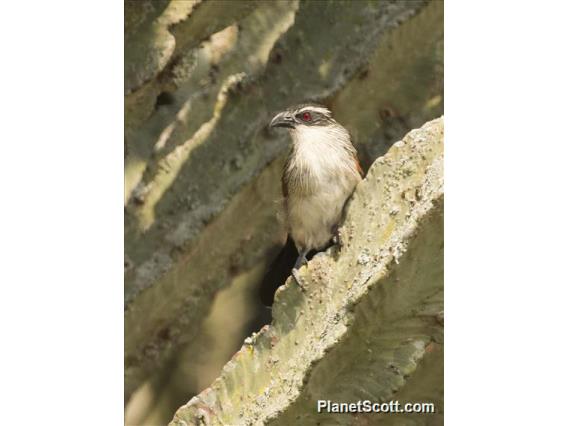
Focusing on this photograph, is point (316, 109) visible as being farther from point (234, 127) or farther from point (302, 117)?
point (234, 127)

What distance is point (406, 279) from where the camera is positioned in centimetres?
325

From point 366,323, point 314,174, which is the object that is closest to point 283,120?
point 314,174

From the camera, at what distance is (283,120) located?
4.57 m

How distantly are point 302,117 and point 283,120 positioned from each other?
0.33 feet

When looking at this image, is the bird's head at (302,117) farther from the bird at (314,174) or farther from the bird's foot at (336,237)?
the bird's foot at (336,237)

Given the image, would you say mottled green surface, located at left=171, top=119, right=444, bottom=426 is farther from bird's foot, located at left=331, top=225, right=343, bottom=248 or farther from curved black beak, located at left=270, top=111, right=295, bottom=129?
curved black beak, located at left=270, top=111, right=295, bottom=129

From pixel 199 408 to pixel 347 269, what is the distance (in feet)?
2.81

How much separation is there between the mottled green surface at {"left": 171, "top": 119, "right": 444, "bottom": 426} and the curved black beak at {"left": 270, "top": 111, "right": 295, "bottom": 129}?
863 mm

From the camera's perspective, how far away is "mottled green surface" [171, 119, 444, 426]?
10.8 ft

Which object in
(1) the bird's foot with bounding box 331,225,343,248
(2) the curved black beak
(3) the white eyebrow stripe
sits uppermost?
(2) the curved black beak

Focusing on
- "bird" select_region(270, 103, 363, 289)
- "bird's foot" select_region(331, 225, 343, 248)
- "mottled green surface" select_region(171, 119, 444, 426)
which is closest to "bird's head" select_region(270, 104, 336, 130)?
"bird" select_region(270, 103, 363, 289)

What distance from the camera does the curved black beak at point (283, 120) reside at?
455 centimetres

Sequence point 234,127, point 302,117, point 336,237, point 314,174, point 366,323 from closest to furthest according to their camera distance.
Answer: point 366,323
point 336,237
point 314,174
point 302,117
point 234,127

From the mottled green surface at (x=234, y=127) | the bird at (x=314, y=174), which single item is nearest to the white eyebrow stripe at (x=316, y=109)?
the bird at (x=314, y=174)
